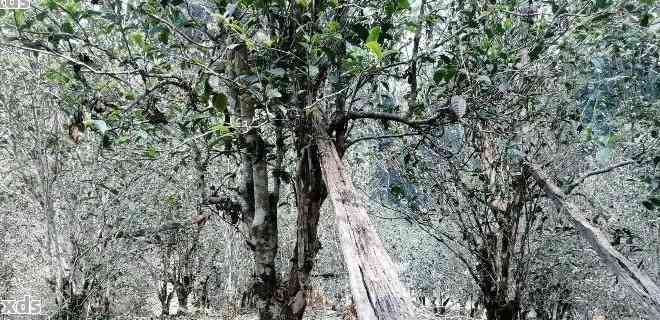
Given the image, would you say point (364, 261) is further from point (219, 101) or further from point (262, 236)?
point (262, 236)

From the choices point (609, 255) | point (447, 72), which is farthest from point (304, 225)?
point (609, 255)

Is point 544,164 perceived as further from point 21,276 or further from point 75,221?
point 21,276

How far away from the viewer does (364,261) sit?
47.4 inches

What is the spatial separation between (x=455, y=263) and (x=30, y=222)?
261 inches

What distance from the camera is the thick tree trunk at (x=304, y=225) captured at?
2.09 metres

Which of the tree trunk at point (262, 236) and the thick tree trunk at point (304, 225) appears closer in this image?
the thick tree trunk at point (304, 225)

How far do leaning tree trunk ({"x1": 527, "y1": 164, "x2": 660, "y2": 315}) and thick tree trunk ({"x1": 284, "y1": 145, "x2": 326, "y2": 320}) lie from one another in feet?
4.92

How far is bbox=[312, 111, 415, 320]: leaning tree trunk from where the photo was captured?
1.04m

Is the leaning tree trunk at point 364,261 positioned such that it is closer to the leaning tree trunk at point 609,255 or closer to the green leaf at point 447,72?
the green leaf at point 447,72

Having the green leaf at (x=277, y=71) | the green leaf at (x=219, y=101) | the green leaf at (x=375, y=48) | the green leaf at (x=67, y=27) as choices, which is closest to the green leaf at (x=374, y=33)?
the green leaf at (x=375, y=48)

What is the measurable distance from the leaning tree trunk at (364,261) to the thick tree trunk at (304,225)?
1.29 feet

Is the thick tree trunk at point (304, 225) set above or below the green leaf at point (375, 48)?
below

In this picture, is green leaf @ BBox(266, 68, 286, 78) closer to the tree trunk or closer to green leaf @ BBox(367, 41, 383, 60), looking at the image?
green leaf @ BBox(367, 41, 383, 60)

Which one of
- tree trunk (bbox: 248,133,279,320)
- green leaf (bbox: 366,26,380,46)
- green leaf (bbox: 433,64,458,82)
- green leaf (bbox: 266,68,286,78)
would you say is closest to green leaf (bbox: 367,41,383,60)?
green leaf (bbox: 366,26,380,46)
